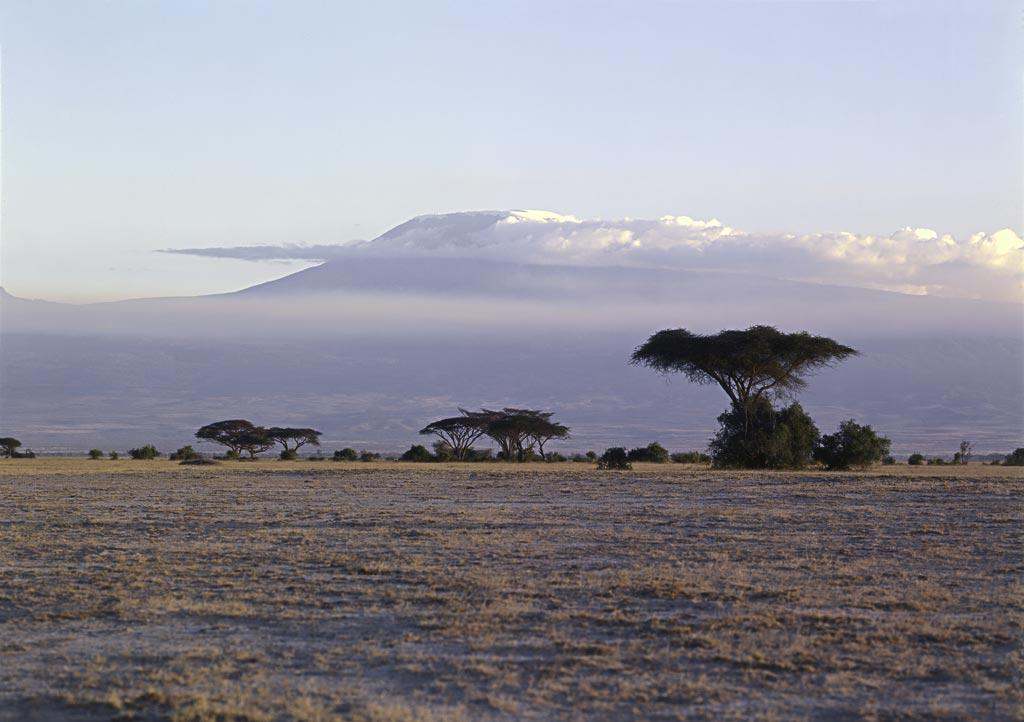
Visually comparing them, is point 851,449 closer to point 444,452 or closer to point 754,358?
A: point 754,358

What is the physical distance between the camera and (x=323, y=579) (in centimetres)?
1327

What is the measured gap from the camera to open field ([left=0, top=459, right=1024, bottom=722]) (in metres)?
8.42

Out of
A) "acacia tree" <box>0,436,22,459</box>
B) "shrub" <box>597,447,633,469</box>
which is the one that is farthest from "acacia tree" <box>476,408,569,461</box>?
"acacia tree" <box>0,436,22,459</box>

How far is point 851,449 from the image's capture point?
44.4 metres

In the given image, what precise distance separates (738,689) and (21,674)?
5111 mm

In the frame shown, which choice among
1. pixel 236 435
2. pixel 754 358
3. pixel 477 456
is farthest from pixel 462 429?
pixel 754 358

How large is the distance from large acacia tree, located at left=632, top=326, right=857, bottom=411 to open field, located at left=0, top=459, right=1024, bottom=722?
24048 mm

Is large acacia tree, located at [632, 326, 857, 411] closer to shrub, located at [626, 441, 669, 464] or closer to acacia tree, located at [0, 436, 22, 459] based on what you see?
shrub, located at [626, 441, 669, 464]

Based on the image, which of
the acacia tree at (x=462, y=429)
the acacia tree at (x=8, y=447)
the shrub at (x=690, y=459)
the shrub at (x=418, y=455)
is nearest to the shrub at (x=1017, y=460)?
the shrub at (x=690, y=459)

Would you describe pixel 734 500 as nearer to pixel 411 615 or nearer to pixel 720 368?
pixel 411 615

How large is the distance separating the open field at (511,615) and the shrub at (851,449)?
76.0 feet

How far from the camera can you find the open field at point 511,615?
8422 millimetres

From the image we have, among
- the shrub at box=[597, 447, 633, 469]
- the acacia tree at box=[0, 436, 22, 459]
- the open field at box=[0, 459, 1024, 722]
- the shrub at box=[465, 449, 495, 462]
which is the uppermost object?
the open field at box=[0, 459, 1024, 722]

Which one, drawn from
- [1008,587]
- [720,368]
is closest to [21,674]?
[1008,587]
